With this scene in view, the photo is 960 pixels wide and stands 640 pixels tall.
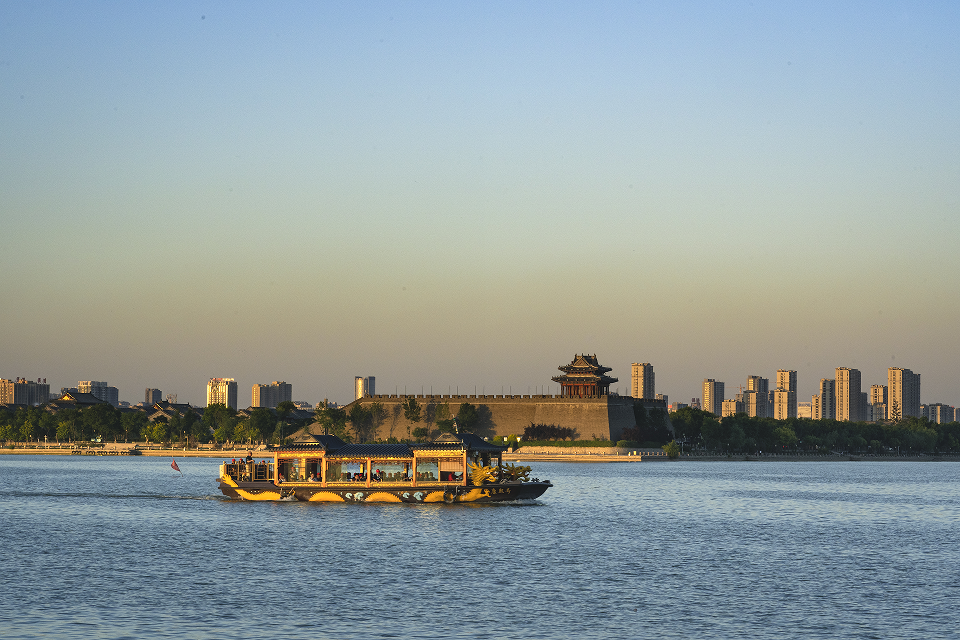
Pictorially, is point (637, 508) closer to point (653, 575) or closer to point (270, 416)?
point (653, 575)

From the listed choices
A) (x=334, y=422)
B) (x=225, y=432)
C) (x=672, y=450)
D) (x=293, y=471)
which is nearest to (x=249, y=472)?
(x=293, y=471)

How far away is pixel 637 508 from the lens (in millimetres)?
70562

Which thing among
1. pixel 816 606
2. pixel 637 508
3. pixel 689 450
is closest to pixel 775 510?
pixel 637 508

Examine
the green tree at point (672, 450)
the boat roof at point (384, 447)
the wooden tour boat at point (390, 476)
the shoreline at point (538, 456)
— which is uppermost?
the boat roof at point (384, 447)

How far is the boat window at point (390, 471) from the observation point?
66.9m

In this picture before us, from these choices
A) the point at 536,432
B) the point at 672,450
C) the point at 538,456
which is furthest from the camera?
the point at 536,432

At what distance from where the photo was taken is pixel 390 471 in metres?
67.6

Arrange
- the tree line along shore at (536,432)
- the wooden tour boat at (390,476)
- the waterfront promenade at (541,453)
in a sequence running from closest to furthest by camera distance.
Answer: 1. the wooden tour boat at (390,476)
2. the waterfront promenade at (541,453)
3. the tree line along shore at (536,432)

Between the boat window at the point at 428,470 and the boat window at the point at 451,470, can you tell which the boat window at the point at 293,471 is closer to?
the boat window at the point at 428,470

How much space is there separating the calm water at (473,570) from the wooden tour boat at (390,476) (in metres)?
1.03

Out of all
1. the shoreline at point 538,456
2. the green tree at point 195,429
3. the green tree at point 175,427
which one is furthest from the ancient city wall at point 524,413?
the green tree at point 175,427

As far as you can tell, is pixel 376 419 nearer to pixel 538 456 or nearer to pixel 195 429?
pixel 195 429

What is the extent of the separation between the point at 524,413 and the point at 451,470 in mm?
122182

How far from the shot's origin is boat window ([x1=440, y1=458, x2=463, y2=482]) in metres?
66.6
